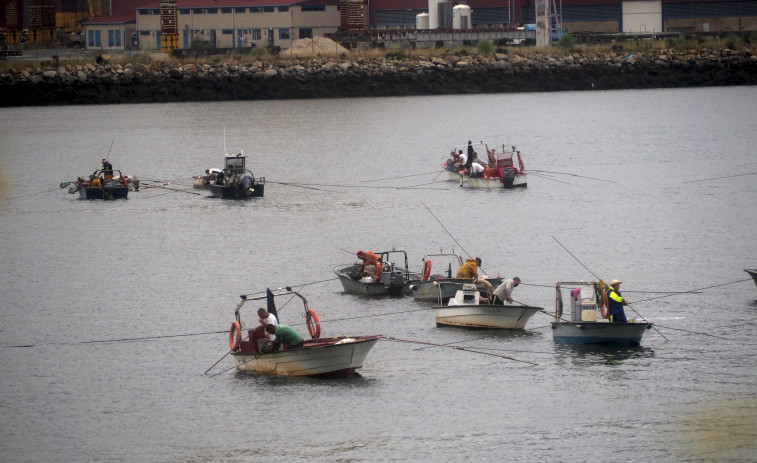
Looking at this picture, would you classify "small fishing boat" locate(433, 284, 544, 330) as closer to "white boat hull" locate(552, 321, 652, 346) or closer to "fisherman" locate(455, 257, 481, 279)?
"white boat hull" locate(552, 321, 652, 346)

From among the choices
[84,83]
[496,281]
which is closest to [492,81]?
[84,83]

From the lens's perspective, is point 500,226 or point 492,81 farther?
point 492,81

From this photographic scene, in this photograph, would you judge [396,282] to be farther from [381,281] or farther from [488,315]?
[488,315]

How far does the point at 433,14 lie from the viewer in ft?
532

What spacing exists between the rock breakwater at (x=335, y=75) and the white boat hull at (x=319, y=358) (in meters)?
114

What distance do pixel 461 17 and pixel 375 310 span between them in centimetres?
12237

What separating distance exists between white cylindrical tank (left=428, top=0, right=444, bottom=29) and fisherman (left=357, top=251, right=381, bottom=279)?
115952mm

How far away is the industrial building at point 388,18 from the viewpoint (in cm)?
16100

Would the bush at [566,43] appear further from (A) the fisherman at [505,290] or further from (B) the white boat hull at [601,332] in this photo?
(B) the white boat hull at [601,332]

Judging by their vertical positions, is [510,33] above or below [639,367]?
above

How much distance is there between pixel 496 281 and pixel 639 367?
765 cm

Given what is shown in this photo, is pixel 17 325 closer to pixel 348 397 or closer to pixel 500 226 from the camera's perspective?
pixel 348 397

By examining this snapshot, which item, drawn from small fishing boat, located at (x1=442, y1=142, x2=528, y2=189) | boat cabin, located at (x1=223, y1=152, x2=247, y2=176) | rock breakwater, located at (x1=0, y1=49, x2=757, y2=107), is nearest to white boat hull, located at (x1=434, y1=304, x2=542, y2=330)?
small fishing boat, located at (x1=442, y1=142, x2=528, y2=189)

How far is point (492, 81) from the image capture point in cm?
15412
